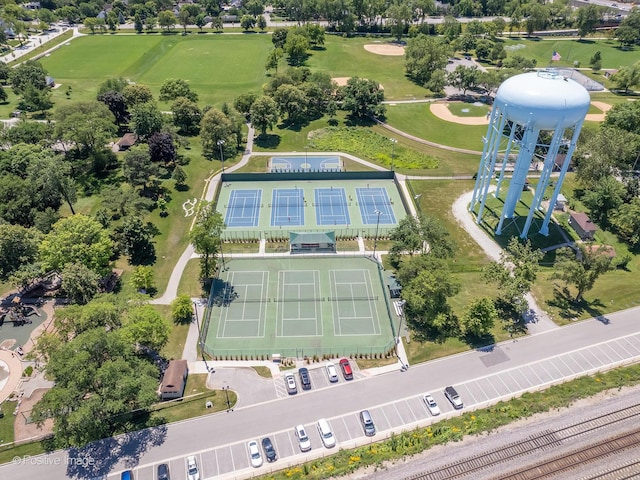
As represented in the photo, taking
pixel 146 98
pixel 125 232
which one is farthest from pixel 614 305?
pixel 146 98

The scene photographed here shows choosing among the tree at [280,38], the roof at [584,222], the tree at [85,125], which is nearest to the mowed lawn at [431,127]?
the roof at [584,222]

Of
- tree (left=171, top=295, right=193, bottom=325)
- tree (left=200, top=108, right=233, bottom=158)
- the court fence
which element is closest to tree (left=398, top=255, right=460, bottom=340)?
the court fence

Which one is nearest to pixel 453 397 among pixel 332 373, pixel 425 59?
pixel 332 373

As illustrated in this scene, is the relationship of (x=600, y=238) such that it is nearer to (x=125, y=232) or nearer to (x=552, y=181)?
(x=552, y=181)

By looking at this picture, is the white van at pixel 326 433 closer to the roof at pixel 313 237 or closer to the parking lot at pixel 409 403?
the parking lot at pixel 409 403

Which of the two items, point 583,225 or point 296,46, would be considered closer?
point 583,225

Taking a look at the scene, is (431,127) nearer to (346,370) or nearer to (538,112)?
(538,112)
